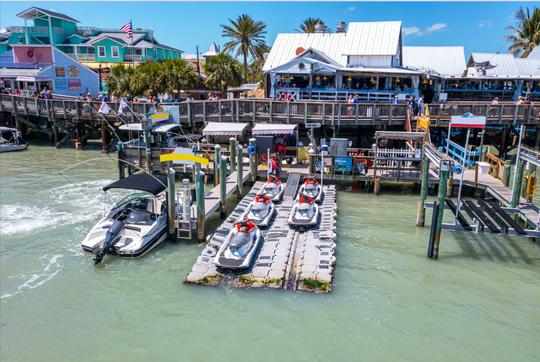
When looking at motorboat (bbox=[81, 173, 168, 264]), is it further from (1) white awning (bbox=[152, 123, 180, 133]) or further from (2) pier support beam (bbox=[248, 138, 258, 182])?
(1) white awning (bbox=[152, 123, 180, 133])

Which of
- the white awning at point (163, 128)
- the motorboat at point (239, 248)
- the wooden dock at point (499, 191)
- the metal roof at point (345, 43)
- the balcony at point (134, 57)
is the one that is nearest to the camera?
the motorboat at point (239, 248)

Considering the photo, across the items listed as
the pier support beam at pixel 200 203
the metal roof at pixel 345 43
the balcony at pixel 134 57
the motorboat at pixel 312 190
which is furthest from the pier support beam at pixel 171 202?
the balcony at pixel 134 57

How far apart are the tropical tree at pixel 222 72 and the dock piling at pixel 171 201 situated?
27.8 meters

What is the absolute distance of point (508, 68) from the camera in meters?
38.2

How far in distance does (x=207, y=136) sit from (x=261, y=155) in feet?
11.8

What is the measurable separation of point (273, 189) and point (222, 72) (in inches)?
957

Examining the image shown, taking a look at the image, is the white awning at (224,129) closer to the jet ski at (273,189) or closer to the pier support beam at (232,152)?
the pier support beam at (232,152)

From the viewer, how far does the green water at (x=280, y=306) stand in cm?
→ 1049

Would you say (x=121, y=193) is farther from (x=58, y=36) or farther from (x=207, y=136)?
(x=58, y=36)

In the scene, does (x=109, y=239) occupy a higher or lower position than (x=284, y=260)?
higher

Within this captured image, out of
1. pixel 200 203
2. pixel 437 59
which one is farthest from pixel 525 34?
pixel 200 203

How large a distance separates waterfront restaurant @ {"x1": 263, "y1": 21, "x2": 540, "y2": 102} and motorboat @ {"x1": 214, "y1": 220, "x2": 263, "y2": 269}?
1668 centimetres

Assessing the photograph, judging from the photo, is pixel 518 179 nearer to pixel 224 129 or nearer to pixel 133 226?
pixel 133 226

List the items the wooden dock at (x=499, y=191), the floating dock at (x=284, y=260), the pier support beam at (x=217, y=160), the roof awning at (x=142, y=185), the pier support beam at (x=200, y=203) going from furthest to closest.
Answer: the pier support beam at (x=217, y=160)
the wooden dock at (x=499, y=191)
the roof awning at (x=142, y=185)
the pier support beam at (x=200, y=203)
the floating dock at (x=284, y=260)
